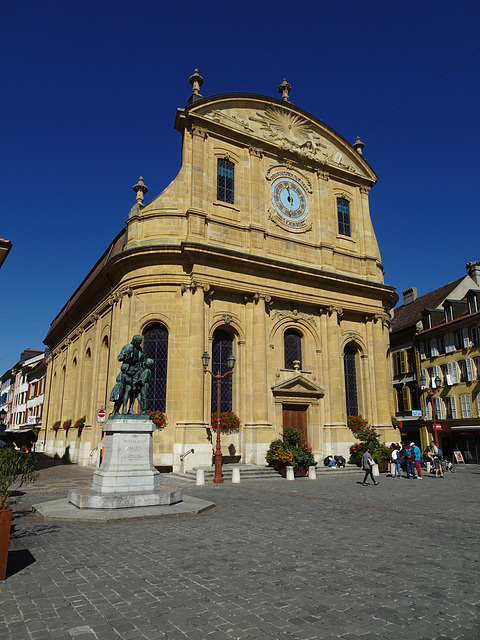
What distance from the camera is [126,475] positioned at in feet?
37.6

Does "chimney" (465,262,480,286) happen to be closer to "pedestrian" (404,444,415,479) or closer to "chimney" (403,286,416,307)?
"chimney" (403,286,416,307)

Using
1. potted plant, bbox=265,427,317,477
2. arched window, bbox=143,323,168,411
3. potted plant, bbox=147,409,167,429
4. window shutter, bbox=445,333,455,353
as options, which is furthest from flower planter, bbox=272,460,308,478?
window shutter, bbox=445,333,455,353

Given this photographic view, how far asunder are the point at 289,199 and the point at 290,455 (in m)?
15.0

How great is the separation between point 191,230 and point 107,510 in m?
15.3

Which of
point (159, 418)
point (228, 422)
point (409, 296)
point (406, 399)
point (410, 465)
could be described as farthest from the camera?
point (409, 296)

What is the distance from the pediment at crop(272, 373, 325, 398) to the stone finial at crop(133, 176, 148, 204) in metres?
12.4

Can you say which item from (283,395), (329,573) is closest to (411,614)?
(329,573)

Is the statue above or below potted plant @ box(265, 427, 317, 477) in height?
above

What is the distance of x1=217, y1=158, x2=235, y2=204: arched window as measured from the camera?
25.1 metres

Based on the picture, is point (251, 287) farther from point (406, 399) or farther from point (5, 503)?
point (406, 399)

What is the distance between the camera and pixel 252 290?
77.8ft

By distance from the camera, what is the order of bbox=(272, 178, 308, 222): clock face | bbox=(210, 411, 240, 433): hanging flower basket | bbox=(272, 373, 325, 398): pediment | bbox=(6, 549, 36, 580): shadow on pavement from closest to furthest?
bbox=(6, 549, 36, 580): shadow on pavement
bbox=(210, 411, 240, 433): hanging flower basket
bbox=(272, 373, 325, 398): pediment
bbox=(272, 178, 308, 222): clock face

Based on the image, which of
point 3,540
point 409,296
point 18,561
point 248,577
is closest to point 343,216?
point 409,296

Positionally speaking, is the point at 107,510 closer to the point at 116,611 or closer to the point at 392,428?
the point at 116,611
